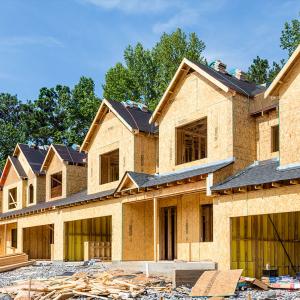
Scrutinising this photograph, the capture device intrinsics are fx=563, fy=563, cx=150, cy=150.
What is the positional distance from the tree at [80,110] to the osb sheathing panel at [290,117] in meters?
37.2

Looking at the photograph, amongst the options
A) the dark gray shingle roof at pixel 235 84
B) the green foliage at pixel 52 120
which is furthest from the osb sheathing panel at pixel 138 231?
the green foliage at pixel 52 120

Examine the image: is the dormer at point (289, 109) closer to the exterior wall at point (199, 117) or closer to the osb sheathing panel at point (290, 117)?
the osb sheathing panel at point (290, 117)

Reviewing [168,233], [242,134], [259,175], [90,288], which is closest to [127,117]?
[168,233]

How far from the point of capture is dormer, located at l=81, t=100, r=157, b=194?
28.8 meters

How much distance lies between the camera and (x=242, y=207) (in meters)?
20.1

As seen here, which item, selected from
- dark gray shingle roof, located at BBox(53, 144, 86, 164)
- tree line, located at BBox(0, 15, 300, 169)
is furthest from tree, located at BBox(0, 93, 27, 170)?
dark gray shingle roof, located at BBox(53, 144, 86, 164)

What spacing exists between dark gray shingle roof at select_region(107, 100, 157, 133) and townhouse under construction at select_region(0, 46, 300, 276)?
0.29ft

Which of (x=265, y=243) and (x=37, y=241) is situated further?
(x=37, y=241)

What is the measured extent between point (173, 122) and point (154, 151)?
3.41 m

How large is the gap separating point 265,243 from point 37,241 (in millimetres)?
21563

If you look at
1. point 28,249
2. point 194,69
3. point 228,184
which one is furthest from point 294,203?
point 28,249

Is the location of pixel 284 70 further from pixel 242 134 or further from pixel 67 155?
pixel 67 155

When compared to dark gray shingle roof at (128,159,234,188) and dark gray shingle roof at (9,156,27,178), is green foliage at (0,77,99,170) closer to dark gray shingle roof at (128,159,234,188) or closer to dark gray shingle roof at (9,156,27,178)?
dark gray shingle roof at (9,156,27,178)

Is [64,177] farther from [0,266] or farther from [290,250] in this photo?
[290,250]
